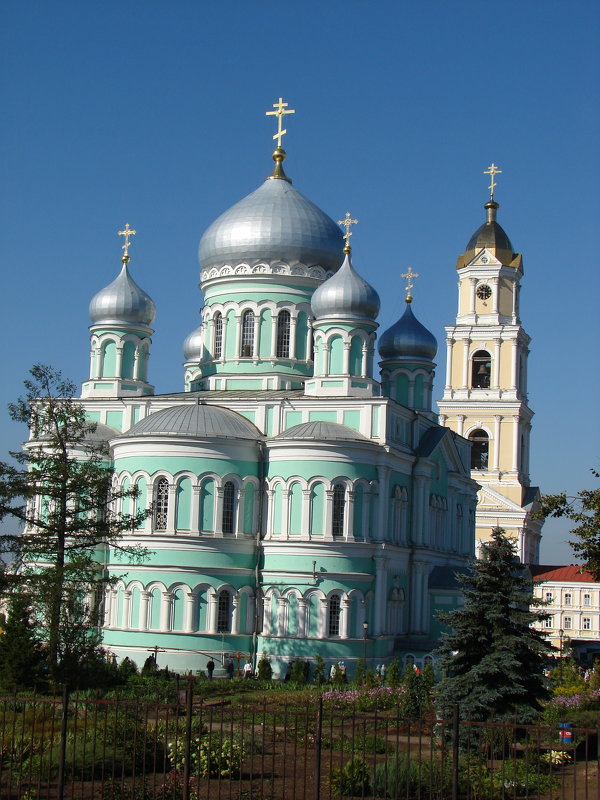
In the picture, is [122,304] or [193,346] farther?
[193,346]

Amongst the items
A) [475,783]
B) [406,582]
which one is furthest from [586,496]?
[406,582]

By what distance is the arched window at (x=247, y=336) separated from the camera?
38.0m

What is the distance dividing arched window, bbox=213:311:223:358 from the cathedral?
0.05 metres

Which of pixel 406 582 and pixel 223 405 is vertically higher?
pixel 223 405

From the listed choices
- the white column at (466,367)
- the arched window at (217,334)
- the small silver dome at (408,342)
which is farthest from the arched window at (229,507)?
the white column at (466,367)

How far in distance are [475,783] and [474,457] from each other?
4167 centimetres

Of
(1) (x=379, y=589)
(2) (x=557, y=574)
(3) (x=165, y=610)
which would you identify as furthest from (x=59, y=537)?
(2) (x=557, y=574)

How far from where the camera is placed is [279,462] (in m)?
33.4

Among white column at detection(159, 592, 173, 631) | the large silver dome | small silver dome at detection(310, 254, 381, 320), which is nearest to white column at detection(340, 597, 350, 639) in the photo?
white column at detection(159, 592, 173, 631)

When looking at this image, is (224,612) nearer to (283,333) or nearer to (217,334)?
(283,333)

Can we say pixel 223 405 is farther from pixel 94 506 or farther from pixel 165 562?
pixel 94 506

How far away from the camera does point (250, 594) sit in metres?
33.2

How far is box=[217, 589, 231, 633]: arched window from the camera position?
107 feet

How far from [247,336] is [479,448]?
2152cm
